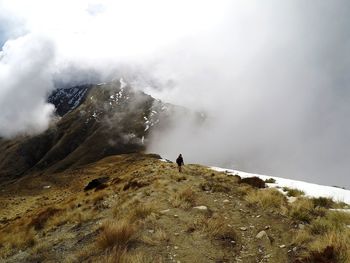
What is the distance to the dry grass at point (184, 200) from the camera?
55.4 feet

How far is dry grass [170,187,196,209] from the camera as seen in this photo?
16891 mm

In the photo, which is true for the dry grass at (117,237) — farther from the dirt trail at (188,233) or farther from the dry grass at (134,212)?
the dry grass at (134,212)

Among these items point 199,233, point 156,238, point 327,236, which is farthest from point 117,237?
point 327,236

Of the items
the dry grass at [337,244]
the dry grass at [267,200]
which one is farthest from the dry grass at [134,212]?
the dry grass at [337,244]

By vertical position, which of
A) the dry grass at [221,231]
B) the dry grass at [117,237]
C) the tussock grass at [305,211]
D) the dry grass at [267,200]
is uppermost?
the dry grass at [267,200]

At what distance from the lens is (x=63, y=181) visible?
84.8 meters

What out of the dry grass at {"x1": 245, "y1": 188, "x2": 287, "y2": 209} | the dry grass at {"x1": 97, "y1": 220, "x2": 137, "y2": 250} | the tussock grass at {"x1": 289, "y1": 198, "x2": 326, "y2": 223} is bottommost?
the dry grass at {"x1": 97, "y1": 220, "x2": 137, "y2": 250}

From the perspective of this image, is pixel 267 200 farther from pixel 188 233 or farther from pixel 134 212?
pixel 134 212

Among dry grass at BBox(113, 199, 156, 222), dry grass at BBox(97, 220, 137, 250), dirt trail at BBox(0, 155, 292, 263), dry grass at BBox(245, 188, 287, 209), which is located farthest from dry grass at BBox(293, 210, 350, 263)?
dry grass at BBox(113, 199, 156, 222)

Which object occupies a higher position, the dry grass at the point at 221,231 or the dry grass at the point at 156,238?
the dry grass at the point at 221,231

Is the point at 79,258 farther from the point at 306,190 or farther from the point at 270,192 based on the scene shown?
the point at 306,190

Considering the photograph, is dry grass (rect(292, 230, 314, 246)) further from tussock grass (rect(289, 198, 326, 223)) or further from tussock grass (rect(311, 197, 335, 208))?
tussock grass (rect(311, 197, 335, 208))

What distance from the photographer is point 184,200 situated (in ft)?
58.4

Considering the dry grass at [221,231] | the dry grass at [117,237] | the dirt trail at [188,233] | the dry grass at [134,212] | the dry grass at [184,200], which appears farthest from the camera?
A: the dry grass at [184,200]
